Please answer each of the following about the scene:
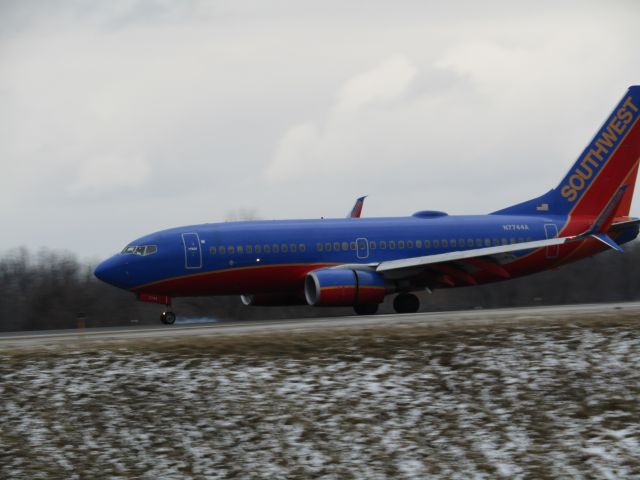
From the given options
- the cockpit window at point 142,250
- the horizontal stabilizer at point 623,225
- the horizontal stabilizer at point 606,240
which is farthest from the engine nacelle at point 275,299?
the horizontal stabilizer at point 623,225

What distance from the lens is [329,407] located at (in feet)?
66.8

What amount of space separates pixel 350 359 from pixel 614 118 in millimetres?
25875

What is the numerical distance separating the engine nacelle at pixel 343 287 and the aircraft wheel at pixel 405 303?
1.53m

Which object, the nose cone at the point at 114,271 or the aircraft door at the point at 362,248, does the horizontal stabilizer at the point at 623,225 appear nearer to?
the aircraft door at the point at 362,248

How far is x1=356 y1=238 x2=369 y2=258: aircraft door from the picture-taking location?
3984 centimetres

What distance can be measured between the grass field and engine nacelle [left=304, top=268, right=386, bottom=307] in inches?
485

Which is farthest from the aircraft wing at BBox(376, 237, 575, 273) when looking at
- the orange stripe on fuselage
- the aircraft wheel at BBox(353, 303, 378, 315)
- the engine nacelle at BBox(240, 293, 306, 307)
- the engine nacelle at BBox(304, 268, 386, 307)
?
the engine nacelle at BBox(240, 293, 306, 307)

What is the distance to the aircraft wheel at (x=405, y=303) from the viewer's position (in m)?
39.5

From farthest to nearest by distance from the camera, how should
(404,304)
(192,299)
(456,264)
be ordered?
1. (192,299)
2. (404,304)
3. (456,264)

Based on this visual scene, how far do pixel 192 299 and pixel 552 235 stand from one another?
2613 centimetres

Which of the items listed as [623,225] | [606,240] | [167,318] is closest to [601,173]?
[623,225]

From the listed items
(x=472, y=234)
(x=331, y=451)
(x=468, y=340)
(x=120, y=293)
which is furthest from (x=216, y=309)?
(x=331, y=451)

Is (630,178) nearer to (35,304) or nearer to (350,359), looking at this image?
(350,359)

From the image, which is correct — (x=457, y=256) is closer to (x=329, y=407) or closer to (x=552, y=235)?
(x=552, y=235)
